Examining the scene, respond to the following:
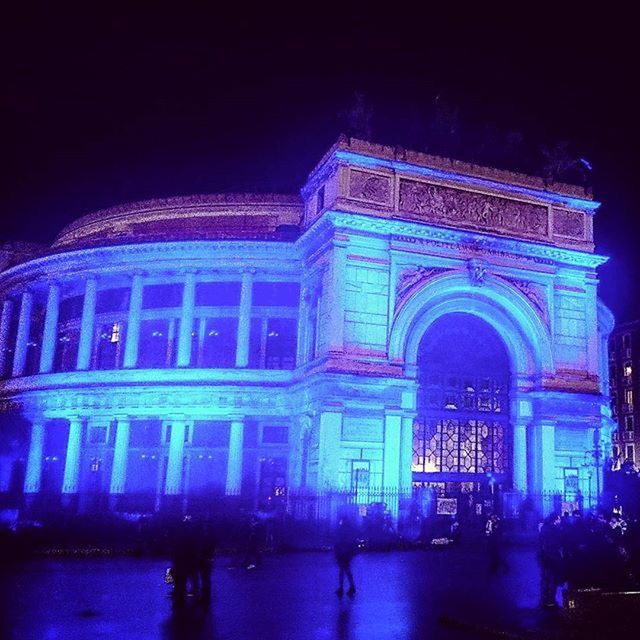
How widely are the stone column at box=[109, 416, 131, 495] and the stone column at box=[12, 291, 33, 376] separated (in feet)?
28.7

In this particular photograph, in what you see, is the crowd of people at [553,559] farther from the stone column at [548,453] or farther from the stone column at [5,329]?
the stone column at [5,329]

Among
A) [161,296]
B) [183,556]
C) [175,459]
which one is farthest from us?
[161,296]

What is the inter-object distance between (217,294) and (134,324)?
456cm

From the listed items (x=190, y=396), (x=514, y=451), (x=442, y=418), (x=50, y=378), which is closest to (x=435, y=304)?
(x=442, y=418)

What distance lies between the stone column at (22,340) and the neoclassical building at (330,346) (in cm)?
19

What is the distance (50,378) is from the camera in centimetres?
3897

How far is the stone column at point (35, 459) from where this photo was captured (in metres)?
38.0

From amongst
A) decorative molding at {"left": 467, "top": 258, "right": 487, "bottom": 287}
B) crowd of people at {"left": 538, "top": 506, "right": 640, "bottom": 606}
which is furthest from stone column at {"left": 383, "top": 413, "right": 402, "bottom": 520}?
crowd of people at {"left": 538, "top": 506, "right": 640, "bottom": 606}

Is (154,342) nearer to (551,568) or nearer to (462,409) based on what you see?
(462,409)

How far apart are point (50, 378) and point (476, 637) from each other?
107ft

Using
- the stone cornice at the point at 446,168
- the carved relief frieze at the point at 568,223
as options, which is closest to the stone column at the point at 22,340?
the stone cornice at the point at 446,168

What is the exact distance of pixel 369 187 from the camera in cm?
3194

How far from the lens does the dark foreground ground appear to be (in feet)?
36.2

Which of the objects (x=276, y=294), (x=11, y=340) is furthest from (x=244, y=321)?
(x=11, y=340)
